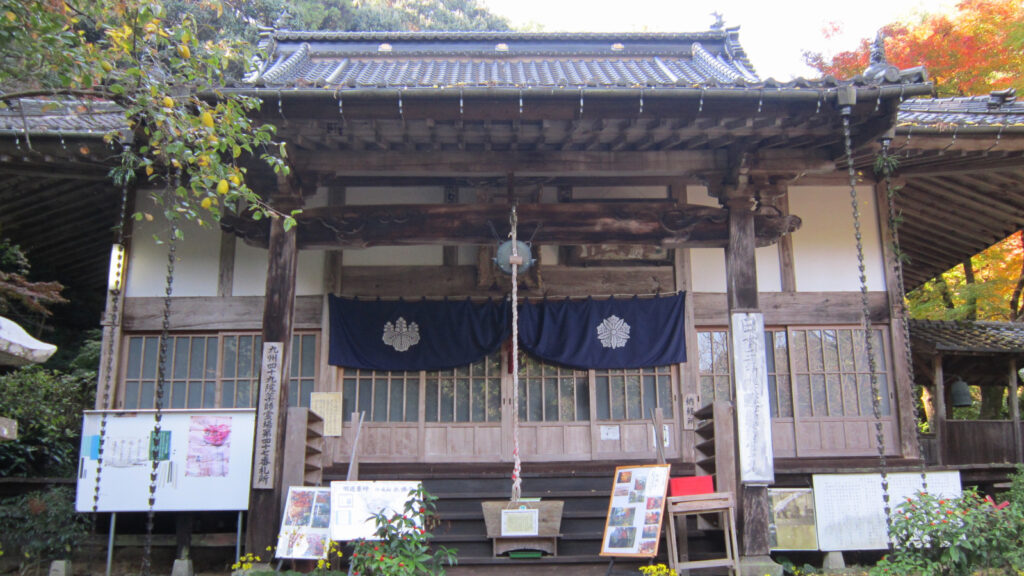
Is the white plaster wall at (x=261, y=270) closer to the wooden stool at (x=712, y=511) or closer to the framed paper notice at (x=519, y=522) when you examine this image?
the framed paper notice at (x=519, y=522)

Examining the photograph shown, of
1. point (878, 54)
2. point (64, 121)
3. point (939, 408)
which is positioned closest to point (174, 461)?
point (64, 121)

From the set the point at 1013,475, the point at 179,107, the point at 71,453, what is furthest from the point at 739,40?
the point at 71,453

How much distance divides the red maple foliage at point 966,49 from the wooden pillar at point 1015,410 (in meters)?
6.56

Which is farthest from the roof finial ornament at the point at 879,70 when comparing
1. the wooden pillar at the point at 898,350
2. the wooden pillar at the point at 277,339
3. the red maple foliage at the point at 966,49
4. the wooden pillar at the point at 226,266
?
the red maple foliage at the point at 966,49

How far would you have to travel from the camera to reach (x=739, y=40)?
1325cm

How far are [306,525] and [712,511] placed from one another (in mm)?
3836

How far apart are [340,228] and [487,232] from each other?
5.49 feet

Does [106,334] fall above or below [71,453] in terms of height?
above

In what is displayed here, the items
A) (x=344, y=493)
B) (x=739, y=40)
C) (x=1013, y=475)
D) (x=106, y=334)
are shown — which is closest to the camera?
(x=344, y=493)

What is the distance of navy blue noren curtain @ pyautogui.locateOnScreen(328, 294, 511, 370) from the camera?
35.0 feet

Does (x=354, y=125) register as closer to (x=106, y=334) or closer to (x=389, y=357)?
(x=389, y=357)

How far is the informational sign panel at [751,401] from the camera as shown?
8.10 meters

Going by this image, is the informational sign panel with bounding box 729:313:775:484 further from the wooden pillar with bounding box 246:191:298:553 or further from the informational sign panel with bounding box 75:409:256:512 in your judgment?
the informational sign panel with bounding box 75:409:256:512

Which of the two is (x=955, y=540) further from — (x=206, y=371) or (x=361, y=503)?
(x=206, y=371)
